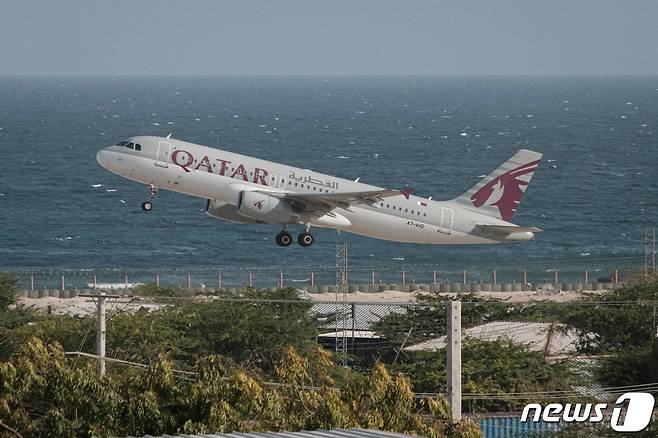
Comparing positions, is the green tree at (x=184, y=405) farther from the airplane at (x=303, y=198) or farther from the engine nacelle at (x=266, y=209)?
the engine nacelle at (x=266, y=209)

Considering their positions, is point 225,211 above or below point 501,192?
below

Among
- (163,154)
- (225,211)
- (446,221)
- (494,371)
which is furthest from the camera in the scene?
(446,221)

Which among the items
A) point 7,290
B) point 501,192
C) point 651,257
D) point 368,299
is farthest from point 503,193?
point 651,257

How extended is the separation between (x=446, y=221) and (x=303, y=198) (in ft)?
25.9

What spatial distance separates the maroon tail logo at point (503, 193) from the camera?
80.9 metres

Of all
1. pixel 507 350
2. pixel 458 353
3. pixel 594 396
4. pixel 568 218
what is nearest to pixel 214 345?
pixel 507 350

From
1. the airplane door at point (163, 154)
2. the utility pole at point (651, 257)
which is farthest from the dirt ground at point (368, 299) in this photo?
the airplane door at point (163, 154)

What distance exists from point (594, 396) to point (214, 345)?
754 inches

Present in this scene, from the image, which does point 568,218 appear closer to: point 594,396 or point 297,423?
point 594,396

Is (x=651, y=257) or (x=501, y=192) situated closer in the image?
(x=501, y=192)

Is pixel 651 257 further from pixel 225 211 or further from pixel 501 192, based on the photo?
pixel 225 211

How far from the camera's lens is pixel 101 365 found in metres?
42.3

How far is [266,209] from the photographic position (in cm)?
7294

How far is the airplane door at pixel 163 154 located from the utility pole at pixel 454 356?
3459 centimetres
